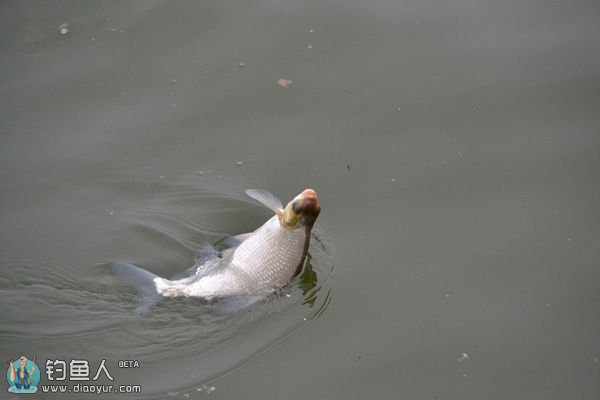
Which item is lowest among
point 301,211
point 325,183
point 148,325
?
point 148,325

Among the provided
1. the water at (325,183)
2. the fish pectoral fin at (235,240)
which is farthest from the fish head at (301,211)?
the water at (325,183)

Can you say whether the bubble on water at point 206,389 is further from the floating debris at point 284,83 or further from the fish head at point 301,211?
the floating debris at point 284,83

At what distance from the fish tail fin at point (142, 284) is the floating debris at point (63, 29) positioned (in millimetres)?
2698

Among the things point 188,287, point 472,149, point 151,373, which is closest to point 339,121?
point 472,149

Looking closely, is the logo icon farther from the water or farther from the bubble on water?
the bubble on water

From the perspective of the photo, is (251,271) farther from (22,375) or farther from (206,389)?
(22,375)

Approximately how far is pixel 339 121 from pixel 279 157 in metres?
0.66

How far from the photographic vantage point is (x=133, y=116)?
583 centimetres

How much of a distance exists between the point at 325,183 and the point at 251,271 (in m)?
1.22

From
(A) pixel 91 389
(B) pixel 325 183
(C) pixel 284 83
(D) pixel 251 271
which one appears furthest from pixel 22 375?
(C) pixel 284 83

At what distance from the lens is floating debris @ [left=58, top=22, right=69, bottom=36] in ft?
21.0

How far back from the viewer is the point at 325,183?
5.51 metres

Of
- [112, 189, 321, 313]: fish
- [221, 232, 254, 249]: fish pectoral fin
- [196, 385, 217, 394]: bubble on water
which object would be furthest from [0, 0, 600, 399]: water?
[221, 232, 254, 249]: fish pectoral fin

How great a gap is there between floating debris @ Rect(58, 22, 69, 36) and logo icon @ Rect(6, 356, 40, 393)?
10.5ft
